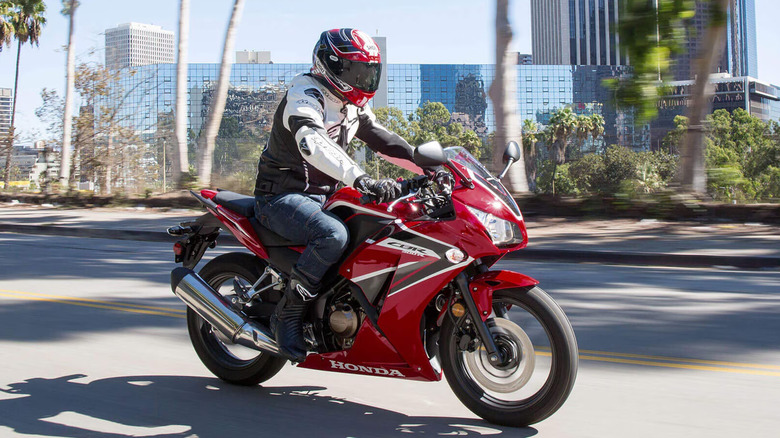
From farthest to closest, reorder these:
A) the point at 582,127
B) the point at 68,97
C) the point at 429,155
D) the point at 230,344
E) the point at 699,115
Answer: the point at 582,127, the point at 68,97, the point at 699,115, the point at 230,344, the point at 429,155

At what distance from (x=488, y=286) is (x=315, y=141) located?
1130 millimetres

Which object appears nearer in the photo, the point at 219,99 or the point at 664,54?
the point at 664,54

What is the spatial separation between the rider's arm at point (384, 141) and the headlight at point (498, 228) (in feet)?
3.33

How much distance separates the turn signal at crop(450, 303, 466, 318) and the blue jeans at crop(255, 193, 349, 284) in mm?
634

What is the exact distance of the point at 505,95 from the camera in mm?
17016

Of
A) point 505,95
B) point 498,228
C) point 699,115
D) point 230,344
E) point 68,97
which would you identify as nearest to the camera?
point 498,228

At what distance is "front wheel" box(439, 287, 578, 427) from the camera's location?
11.5 ft

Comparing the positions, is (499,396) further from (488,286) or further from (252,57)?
(252,57)

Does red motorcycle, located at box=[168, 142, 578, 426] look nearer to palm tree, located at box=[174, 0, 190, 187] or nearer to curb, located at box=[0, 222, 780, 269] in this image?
curb, located at box=[0, 222, 780, 269]

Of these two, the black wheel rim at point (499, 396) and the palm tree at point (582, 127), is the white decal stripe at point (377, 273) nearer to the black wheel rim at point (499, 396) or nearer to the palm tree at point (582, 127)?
the black wheel rim at point (499, 396)

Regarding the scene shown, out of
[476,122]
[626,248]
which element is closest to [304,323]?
[626,248]

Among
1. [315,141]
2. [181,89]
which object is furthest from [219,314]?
[181,89]

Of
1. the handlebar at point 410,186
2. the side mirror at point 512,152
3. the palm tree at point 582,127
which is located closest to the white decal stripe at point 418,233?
the handlebar at point 410,186

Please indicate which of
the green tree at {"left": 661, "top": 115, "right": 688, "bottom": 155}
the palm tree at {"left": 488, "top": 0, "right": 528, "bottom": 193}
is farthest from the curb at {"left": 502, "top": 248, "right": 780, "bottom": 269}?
the green tree at {"left": 661, "top": 115, "right": 688, "bottom": 155}
